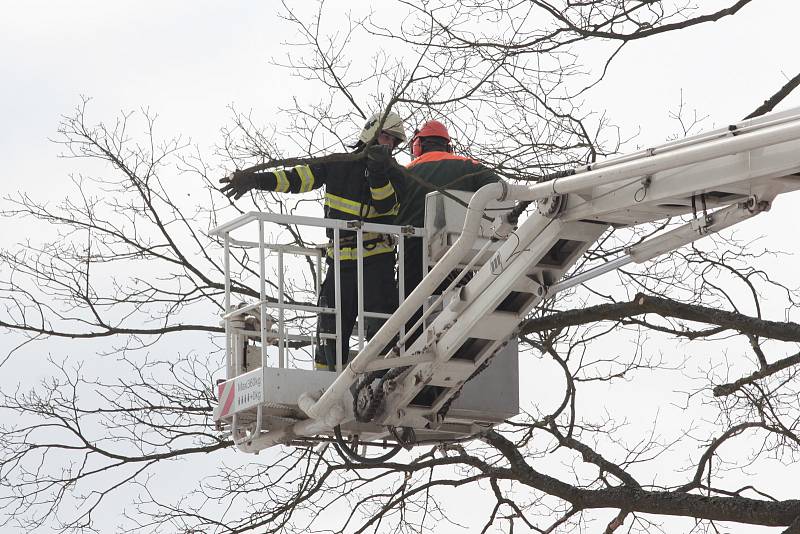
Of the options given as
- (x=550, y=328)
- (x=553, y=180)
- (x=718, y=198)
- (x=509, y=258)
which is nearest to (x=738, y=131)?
(x=718, y=198)

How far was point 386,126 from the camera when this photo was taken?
30.0 feet

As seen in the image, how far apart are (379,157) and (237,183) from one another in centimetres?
93

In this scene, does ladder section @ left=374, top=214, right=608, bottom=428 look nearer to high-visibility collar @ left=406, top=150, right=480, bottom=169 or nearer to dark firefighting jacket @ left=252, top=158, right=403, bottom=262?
dark firefighting jacket @ left=252, top=158, right=403, bottom=262

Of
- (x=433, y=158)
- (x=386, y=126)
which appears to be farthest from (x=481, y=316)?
(x=386, y=126)

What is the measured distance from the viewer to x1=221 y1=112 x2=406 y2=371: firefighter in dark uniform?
28.7ft

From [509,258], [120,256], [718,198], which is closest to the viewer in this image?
[718,198]

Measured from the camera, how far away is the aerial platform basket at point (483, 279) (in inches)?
246

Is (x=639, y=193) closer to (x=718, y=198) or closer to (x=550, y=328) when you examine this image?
(x=718, y=198)

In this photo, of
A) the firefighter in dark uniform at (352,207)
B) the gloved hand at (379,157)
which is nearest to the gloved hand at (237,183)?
the firefighter in dark uniform at (352,207)

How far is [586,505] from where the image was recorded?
34.8 ft

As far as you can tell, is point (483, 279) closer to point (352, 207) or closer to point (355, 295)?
point (355, 295)

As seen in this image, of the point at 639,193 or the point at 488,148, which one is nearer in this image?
the point at 639,193

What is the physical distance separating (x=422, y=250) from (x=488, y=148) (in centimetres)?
127

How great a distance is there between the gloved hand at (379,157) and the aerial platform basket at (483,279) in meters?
0.35
